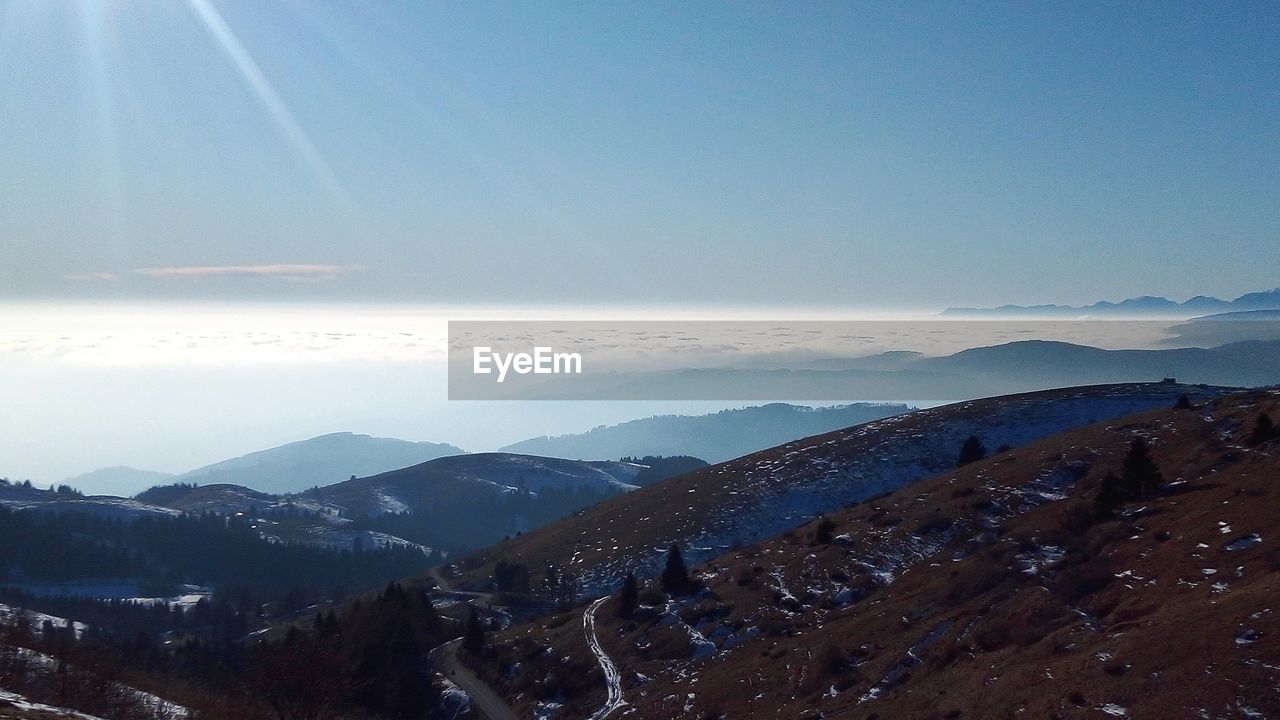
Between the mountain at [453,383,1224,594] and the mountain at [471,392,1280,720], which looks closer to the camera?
the mountain at [471,392,1280,720]

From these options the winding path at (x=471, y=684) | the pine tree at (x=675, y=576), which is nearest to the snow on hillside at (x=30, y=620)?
the winding path at (x=471, y=684)

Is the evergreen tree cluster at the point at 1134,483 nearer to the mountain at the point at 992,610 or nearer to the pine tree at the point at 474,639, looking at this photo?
the mountain at the point at 992,610

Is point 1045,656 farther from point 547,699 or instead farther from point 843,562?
point 547,699

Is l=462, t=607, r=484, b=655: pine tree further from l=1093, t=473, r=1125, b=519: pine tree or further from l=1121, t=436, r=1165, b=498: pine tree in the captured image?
l=1121, t=436, r=1165, b=498: pine tree

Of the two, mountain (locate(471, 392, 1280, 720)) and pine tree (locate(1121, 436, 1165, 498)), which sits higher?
pine tree (locate(1121, 436, 1165, 498))

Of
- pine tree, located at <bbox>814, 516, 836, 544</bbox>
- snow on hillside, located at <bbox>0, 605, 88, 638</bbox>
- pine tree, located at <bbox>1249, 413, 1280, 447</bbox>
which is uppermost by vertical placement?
pine tree, located at <bbox>1249, 413, 1280, 447</bbox>

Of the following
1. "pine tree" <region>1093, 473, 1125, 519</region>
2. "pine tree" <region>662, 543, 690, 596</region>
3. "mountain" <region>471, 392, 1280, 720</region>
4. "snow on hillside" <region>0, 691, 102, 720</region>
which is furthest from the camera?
"pine tree" <region>662, 543, 690, 596</region>

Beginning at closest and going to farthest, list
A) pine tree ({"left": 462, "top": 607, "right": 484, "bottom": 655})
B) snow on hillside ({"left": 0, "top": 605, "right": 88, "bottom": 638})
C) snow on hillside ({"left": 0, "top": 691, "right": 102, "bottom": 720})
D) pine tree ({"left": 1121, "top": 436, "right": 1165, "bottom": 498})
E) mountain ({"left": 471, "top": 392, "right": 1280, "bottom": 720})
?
snow on hillside ({"left": 0, "top": 691, "right": 102, "bottom": 720}), mountain ({"left": 471, "top": 392, "right": 1280, "bottom": 720}), pine tree ({"left": 1121, "top": 436, "right": 1165, "bottom": 498}), snow on hillside ({"left": 0, "top": 605, "right": 88, "bottom": 638}), pine tree ({"left": 462, "top": 607, "right": 484, "bottom": 655})

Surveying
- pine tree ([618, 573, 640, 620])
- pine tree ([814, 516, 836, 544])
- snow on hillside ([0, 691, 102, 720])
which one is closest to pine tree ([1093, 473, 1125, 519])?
pine tree ([814, 516, 836, 544])
